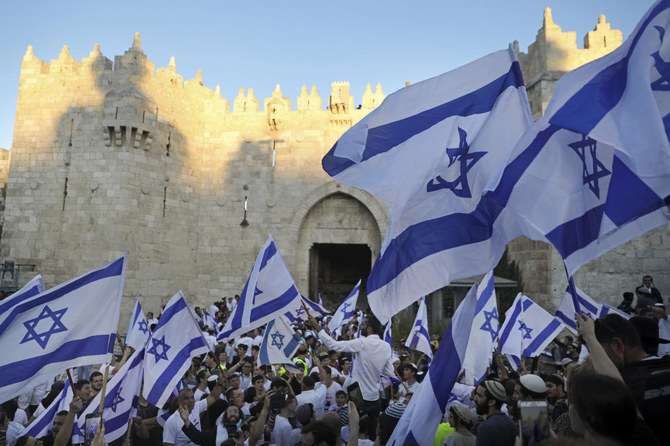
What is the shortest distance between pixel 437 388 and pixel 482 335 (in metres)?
2.55

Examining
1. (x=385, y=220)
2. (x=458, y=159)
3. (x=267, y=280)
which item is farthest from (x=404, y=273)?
(x=385, y=220)

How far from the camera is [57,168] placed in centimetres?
1591

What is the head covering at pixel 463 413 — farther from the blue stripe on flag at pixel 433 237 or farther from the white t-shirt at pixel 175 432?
the white t-shirt at pixel 175 432

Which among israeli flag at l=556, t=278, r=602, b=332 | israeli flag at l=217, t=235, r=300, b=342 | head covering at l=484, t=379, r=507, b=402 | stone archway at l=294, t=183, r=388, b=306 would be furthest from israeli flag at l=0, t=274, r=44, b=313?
stone archway at l=294, t=183, r=388, b=306

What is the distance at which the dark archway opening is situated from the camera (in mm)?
22194

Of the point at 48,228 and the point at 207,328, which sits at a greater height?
the point at 48,228

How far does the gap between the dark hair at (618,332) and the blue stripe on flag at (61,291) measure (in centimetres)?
A: 361

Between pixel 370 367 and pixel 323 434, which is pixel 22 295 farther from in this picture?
pixel 370 367

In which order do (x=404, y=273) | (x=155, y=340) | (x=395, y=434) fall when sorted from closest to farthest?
(x=395, y=434)
(x=404, y=273)
(x=155, y=340)

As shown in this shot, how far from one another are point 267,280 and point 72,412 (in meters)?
2.72

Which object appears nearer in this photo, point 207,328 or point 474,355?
point 474,355

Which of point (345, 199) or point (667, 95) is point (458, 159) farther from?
point (345, 199)

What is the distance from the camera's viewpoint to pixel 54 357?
381 cm

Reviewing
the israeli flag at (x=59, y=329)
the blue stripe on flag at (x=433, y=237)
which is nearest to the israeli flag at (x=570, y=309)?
the blue stripe on flag at (x=433, y=237)
